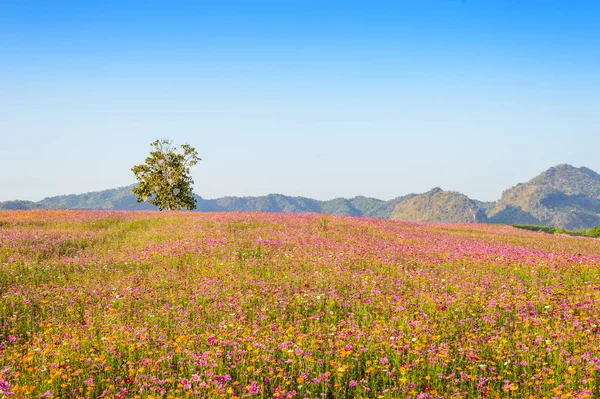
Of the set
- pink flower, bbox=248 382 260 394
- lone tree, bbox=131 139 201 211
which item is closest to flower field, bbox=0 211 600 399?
pink flower, bbox=248 382 260 394

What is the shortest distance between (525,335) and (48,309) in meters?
11.1

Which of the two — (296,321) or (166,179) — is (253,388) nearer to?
(296,321)

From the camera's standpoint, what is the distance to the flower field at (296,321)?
6.64 metres

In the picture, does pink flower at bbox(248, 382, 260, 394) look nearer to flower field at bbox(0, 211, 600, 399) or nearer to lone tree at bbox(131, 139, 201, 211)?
flower field at bbox(0, 211, 600, 399)

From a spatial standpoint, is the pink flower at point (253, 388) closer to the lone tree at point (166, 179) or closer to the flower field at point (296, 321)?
the flower field at point (296, 321)

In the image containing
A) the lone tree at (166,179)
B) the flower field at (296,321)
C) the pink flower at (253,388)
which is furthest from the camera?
the lone tree at (166,179)

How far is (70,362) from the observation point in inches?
289

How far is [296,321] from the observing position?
934 cm

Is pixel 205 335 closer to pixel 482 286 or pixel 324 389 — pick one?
pixel 324 389

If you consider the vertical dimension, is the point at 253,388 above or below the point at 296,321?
below

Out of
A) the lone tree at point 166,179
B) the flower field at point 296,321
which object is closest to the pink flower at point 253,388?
the flower field at point 296,321

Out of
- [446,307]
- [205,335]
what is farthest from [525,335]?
[205,335]

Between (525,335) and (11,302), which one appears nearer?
(525,335)

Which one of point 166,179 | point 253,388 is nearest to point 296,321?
point 253,388
